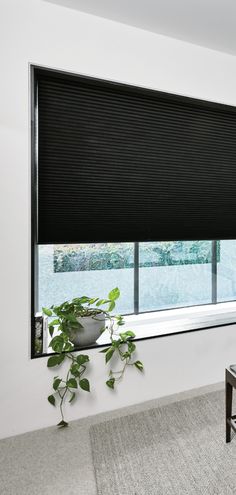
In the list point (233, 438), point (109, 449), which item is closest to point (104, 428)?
point (109, 449)

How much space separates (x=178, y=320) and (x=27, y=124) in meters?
1.84

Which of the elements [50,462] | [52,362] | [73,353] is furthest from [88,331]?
[50,462]

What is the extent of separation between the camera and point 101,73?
1.89 m

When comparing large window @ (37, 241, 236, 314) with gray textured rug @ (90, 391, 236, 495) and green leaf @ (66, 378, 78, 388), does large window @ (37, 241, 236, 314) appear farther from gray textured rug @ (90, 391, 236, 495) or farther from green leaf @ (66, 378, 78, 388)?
gray textured rug @ (90, 391, 236, 495)

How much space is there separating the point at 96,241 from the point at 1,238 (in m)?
0.61

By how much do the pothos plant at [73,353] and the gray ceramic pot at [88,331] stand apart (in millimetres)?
25

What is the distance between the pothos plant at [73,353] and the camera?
183 cm

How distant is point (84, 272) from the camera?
7.50 ft

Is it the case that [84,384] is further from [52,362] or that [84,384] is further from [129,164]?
[129,164]

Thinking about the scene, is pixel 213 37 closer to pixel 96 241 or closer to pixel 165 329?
pixel 96 241

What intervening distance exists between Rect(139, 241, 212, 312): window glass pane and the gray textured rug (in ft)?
2.95

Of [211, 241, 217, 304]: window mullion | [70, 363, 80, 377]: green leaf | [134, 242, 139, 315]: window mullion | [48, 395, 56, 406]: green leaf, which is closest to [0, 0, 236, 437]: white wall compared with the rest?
[48, 395, 56, 406]: green leaf

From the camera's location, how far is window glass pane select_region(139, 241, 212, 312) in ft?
8.57

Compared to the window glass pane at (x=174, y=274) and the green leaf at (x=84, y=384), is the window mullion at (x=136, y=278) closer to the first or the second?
the window glass pane at (x=174, y=274)
